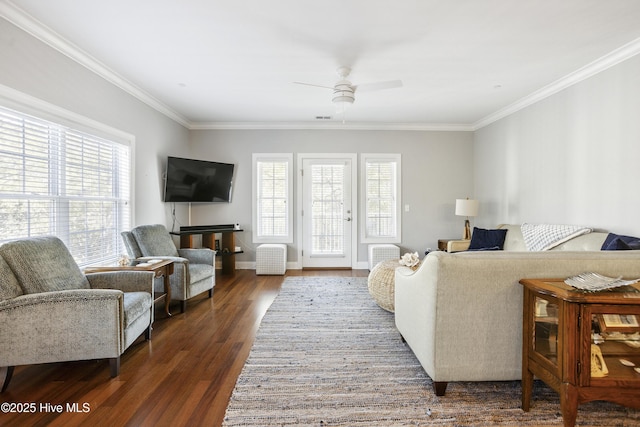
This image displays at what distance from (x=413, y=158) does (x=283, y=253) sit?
9.40ft

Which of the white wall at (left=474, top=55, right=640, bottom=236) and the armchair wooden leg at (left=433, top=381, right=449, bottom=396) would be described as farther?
the white wall at (left=474, top=55, right=640, bottom=236)

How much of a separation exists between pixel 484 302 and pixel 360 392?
0.94 metres

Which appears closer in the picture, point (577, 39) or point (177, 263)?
point (577, 39)

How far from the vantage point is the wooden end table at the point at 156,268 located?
268 cm

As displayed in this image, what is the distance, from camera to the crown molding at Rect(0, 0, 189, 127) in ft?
7.09

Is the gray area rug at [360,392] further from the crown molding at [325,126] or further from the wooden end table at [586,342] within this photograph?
the crown molding at [325,126]

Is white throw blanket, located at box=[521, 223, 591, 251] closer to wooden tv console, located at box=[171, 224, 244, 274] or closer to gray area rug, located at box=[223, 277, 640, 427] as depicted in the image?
gray area rug, located at box=[223, 277, 640, 427]

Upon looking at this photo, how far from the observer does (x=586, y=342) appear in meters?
1.38

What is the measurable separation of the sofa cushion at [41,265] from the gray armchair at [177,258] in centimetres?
91

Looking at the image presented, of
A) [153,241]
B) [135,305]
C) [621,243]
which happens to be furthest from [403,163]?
[135,305]

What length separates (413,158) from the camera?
5.38 m

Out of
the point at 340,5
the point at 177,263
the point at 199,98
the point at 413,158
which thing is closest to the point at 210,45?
the point at 340,5

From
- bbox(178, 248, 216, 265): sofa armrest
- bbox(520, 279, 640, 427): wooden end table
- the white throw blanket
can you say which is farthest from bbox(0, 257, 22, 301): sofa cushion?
the white throw blanket

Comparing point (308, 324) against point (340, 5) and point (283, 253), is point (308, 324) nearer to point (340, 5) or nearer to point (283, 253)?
point (283, 253)
